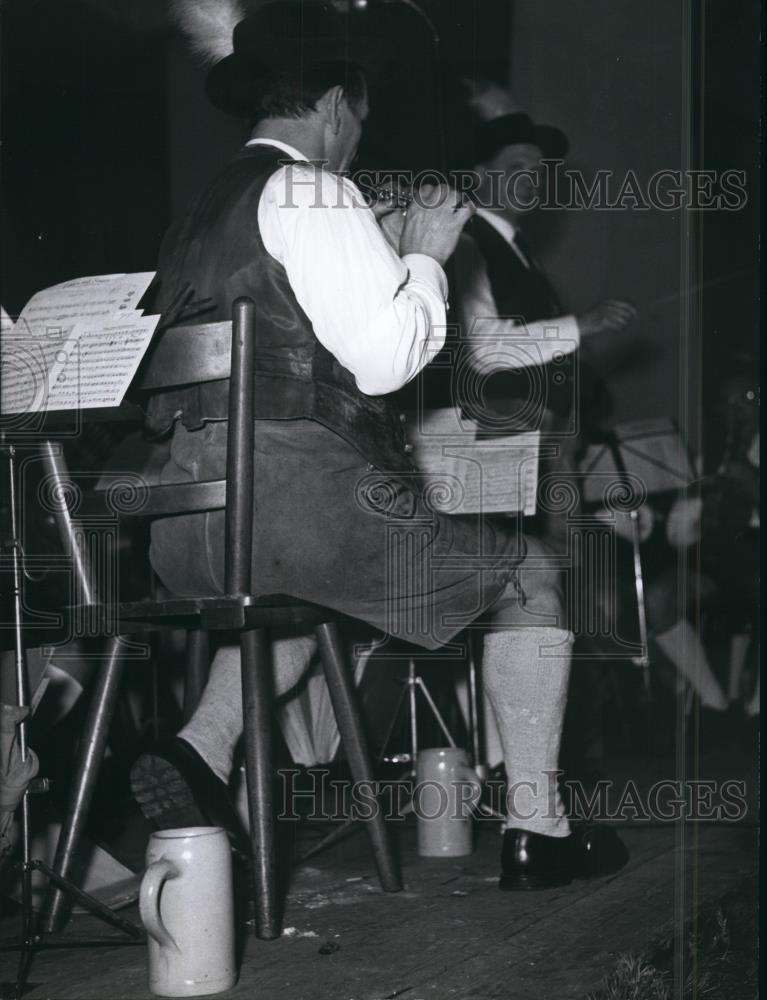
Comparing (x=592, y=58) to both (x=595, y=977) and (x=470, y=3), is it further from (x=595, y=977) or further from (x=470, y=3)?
(x=595, y=977)

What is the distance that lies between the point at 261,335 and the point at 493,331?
1400 millimetres

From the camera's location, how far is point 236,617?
1.54 metres

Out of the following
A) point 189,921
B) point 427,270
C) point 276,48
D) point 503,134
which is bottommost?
point 189,921

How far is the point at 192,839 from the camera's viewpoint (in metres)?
1.38

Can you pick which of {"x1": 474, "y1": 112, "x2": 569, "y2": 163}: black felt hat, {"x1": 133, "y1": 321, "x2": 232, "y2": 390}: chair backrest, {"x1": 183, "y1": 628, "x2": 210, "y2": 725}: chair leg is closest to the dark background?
{"x1": 474, "y1": 112, "x2": 569, "y2": 163}: black felt hat

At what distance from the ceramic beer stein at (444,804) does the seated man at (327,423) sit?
12.2 inches

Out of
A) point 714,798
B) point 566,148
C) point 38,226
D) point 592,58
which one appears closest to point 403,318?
point 38,226

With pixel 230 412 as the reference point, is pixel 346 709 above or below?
below

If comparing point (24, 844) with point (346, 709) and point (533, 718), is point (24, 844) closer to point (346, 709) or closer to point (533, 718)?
point (346, 709)

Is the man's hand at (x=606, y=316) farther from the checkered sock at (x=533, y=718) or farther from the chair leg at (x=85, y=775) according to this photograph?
the chair leg at (x=85, y=775)

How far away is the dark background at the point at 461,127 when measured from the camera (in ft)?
6.08

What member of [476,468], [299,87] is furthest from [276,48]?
[476,468]

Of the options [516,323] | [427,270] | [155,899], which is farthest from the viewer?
[516,323]

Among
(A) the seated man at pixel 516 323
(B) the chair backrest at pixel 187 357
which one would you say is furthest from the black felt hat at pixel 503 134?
(B) the chair backrest at pixel 187 357
